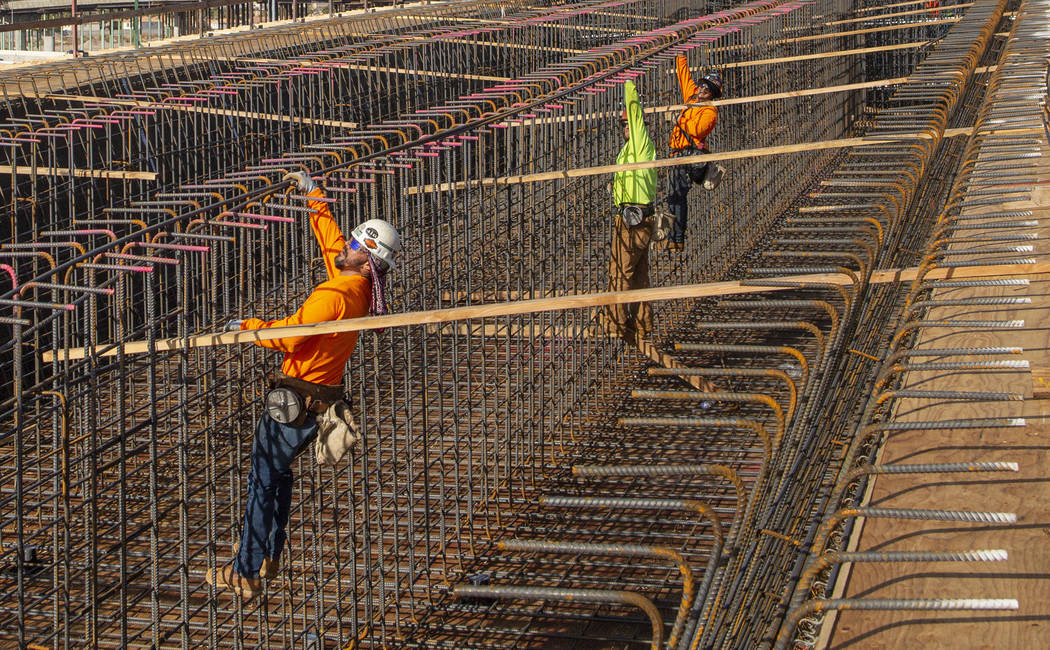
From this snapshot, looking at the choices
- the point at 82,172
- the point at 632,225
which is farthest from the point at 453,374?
the point at 82,172

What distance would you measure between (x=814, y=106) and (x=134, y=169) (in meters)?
10.8

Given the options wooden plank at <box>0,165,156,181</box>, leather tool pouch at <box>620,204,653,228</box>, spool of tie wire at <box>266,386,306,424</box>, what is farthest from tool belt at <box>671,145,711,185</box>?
spool of tie wire at <box>266,386,306,424</box>

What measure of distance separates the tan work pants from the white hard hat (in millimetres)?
4686

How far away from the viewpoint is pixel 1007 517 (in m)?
4.25

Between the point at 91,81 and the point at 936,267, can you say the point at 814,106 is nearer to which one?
the point at 91,81

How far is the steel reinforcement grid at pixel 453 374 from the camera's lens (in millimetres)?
5816

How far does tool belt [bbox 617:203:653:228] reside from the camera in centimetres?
1170

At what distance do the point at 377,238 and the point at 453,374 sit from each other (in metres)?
1.92

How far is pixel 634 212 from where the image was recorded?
11.7 metres

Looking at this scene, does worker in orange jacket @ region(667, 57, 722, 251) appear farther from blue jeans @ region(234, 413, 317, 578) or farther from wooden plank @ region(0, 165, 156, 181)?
blue jeans @ region(234, 413, 317, 578)

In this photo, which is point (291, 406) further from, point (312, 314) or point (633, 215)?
point (633, 215)

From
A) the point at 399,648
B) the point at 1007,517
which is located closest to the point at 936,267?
the point at 1007,517

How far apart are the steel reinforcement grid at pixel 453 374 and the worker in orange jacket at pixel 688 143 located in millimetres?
459

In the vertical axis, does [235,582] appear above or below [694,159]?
below
